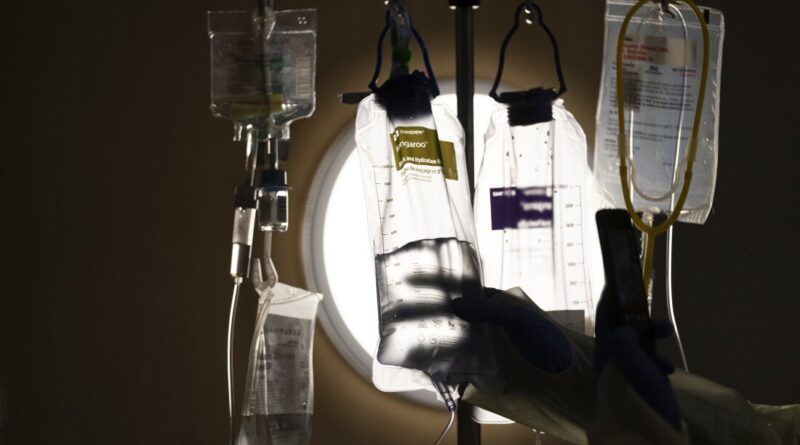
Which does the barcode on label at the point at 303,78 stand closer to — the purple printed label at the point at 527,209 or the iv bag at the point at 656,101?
the purple printed label at the point at 527,209

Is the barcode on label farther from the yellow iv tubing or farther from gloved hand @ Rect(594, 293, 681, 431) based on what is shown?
gloved hand @ Rect(594, 293, 681, 431)

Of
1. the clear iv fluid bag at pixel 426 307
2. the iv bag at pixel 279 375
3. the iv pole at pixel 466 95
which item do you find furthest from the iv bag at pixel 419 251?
the iv bag at pixel 279 375

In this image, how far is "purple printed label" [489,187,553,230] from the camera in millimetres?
1315

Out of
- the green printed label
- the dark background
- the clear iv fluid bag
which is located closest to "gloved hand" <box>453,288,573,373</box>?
the clear iv fluid bag

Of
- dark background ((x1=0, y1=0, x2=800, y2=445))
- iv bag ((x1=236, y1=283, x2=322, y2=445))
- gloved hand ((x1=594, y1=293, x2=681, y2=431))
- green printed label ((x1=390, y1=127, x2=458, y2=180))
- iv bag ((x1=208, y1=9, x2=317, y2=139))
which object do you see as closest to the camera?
gloved hand ((x1=594, y1=293, x2=681, y2=431))

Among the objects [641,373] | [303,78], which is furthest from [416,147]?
[641,373]

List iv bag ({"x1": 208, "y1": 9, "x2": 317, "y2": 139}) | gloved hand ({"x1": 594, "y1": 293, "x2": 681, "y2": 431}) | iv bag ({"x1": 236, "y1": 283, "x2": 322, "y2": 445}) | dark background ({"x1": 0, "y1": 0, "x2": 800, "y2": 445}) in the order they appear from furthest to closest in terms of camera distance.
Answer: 1. dark background ({"x1": 0, "y1": 0, "x2": 800, "y2": 445})
2. iv bag ({"x1": 236, "y1": 283, "x2": 322, "y2": 445})
3. iv bag ({"x1": 208, "y1": 9, "x2": 317, "y2": 139})
4. gloved hand ({"x1": 594, "y1": 293, "x2": 681, "y2": 431})

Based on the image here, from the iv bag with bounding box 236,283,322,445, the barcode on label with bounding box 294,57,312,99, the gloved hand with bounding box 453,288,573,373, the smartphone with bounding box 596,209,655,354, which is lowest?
the iv bag with bounding box 236,283,322,445

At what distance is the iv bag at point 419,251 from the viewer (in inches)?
42.6

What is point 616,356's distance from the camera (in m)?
1.02

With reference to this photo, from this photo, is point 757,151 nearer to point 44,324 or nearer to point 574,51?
point 574,51

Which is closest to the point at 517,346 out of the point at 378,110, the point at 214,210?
the point at 378,110

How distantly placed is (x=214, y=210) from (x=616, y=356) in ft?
2.93

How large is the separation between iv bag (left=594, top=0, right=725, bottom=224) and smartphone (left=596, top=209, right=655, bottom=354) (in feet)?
1.11
